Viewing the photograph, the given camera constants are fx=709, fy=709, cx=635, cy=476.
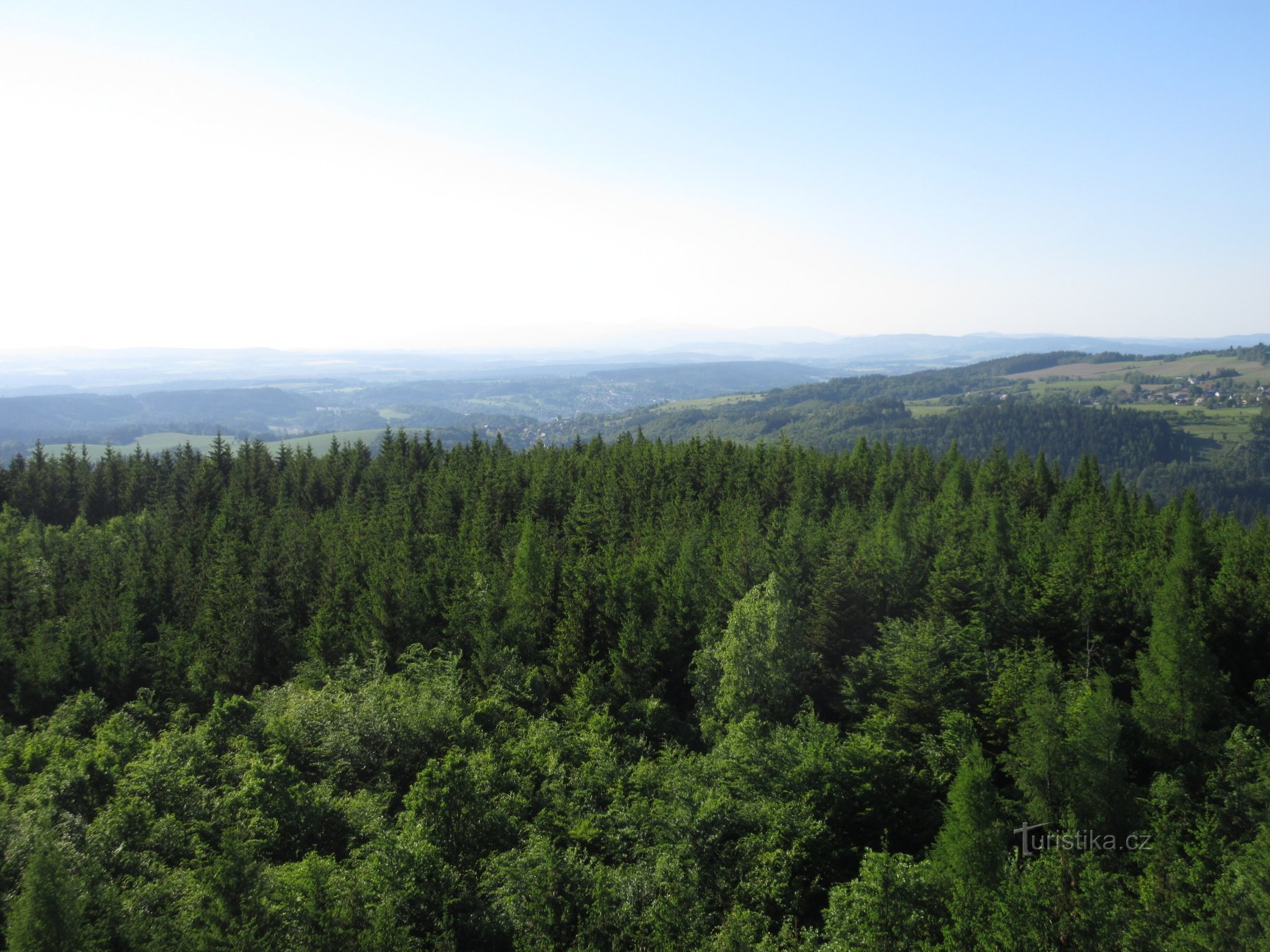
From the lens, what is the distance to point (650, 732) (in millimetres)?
36156

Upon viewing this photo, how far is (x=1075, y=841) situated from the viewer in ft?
84.1

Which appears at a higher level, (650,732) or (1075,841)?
(1075,841)

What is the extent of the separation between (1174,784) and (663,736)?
69.4ft

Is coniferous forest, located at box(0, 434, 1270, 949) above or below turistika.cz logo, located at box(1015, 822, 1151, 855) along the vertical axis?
above

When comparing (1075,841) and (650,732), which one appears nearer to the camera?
(1075,841)

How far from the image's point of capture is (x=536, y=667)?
40812mm

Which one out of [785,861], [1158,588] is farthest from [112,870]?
[1158,588]

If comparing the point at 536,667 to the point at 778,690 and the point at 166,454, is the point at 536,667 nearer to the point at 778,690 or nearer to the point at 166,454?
the point at 778,690

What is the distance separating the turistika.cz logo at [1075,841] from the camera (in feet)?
83.9

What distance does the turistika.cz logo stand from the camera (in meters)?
25.6

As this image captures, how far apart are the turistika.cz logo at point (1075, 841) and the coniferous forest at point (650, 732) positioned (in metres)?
0.13

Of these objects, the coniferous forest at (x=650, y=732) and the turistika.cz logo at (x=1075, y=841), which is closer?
the coniferous forest at (x=650, y=732)

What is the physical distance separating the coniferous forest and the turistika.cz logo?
0.13 m

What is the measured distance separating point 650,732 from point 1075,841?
18.5 meters
